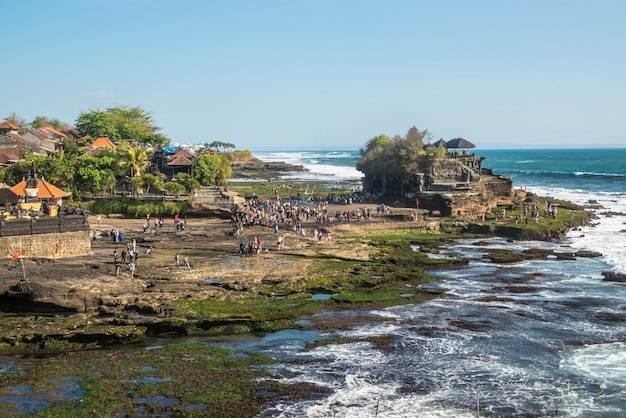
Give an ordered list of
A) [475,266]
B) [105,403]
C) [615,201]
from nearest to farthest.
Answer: [105,403] → [475,266] → [615,201]

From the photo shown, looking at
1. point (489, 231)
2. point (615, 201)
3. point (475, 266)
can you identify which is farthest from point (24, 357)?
point (615, 201)

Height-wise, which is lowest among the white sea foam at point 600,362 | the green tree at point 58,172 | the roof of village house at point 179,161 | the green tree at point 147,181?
the white sea foam at point 600,362

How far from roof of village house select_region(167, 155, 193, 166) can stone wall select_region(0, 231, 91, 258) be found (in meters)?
24.8

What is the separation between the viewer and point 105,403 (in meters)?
16.9

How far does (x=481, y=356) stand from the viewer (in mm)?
21469

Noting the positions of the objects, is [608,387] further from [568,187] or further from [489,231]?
[568,187]

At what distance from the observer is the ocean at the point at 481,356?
57.9ft

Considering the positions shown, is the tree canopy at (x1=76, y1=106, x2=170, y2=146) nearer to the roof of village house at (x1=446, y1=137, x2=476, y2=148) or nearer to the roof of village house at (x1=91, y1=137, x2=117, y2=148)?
the roof of village house at (x1=91, y1=137, x2=117, y2=148)

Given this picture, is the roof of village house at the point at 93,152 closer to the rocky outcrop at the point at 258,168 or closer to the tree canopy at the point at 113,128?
the tree canopy at the point at 113,128

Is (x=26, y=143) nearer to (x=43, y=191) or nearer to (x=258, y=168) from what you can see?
(x=43, y=191)

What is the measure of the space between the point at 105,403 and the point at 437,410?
9096 mm

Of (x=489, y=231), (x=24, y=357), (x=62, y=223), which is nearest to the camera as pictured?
(x=24, y=357)

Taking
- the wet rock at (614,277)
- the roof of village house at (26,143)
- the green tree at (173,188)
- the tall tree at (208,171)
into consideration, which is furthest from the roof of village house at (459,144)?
the roof of village house at (26,143)

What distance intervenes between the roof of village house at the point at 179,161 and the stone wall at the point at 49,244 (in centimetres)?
2483
